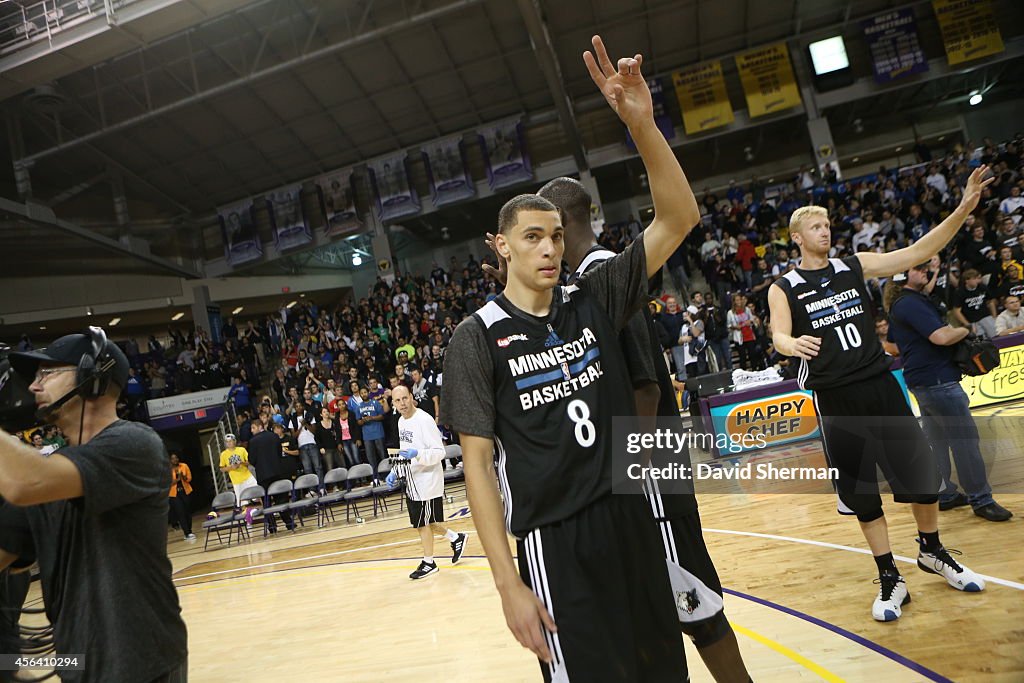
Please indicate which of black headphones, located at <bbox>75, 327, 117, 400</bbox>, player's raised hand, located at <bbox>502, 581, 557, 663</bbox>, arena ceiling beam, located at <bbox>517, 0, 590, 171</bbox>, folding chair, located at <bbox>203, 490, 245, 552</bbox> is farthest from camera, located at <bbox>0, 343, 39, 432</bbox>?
arena ceiling beam, located at <bbox>517, 0, 590, 171</bbox>

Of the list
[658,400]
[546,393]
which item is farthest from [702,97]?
[546,393]

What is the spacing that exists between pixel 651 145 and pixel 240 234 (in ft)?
81.0

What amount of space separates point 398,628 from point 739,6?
1996cm

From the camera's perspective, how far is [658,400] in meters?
2.47

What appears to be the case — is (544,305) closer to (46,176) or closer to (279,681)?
(279,681)

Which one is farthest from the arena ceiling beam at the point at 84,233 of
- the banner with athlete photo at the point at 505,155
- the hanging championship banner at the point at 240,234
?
the banner with athlete photo at the point at 505,155

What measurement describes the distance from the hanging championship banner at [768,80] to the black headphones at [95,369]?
2210cm

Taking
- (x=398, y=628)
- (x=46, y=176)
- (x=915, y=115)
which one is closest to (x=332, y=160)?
(x=46, y=176)

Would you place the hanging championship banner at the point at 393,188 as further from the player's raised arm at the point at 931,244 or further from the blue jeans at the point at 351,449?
the player's raised arm at the point at 931,244

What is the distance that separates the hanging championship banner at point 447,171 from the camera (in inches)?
865

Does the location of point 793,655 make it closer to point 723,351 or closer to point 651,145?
point 651,145

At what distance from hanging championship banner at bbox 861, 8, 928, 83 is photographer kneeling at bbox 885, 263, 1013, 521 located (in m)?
19.0

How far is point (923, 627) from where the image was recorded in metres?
3.46

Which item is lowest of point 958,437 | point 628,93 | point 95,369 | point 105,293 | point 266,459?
point 958,437
